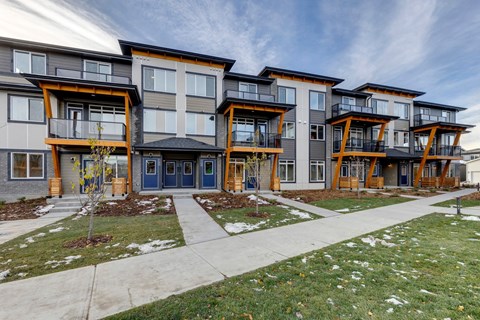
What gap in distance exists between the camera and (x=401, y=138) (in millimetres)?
23938

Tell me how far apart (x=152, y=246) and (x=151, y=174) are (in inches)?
411

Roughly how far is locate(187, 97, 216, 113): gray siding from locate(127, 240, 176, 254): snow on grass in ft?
40.1

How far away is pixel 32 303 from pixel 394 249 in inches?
290

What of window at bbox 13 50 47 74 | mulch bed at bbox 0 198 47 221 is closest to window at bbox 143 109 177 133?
window at bbox 13 50 47 74

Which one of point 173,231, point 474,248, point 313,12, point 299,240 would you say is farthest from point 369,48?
point 173,231

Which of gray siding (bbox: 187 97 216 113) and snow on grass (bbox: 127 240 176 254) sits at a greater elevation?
gray siding (bbox: 187 97 216 113)

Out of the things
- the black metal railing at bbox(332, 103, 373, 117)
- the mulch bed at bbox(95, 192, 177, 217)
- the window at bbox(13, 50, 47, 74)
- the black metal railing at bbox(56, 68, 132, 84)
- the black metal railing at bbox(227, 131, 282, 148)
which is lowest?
the mulch bed at bbox(95, 192, 177, 217)

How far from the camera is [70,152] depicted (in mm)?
13734

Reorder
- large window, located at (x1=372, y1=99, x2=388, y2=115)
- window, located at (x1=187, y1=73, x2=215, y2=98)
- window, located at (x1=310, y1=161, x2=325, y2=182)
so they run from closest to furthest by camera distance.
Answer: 1. window, located at (x1=187, y1=73, x2=215, y2=98)
2. window, located at (x1=310, y1=161, x2=325, y2=182)
3. large window, located at (x1=372, y1=99, x2=388, y2=115)

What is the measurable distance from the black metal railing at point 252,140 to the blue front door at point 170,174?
509cm

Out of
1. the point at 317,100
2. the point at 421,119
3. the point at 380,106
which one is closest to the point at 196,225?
the point at 317,100

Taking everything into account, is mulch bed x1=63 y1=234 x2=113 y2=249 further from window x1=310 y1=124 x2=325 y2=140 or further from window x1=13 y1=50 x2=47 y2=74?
window x1=310 y1=124 x2=325 y2=140

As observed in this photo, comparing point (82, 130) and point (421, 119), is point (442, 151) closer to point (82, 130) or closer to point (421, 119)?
point (421, 119)

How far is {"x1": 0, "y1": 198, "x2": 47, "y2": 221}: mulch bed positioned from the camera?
30.8 feet
